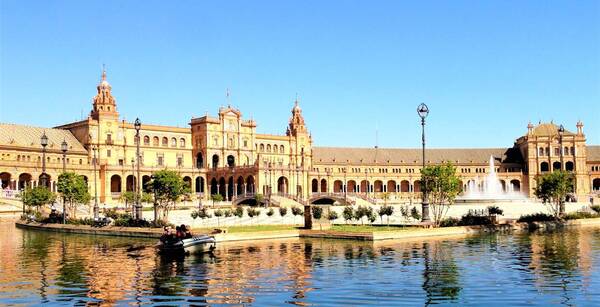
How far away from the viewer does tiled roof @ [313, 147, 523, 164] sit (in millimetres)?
136500

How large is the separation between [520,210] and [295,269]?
55.9 metres

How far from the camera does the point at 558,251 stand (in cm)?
3008

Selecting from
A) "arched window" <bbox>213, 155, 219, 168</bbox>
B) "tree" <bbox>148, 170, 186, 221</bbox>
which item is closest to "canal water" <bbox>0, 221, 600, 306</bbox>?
"tree" <bbox>148, 170, 186, 221</bbox>

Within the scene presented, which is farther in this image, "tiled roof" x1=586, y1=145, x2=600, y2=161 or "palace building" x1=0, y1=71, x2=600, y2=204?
"tiled roof" x1=586, y1=145, x2=600, y2=161

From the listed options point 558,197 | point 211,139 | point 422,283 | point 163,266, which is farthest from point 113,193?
point 422,283

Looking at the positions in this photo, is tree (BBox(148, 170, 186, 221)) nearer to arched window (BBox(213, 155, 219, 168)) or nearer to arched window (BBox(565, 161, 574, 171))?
arched window (BBox(213, 155, 219, 168))

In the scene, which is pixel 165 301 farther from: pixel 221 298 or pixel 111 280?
pixel 111 280

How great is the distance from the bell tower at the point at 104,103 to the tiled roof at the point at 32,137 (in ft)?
16.9

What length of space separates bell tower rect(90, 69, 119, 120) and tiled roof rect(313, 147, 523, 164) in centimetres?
4225

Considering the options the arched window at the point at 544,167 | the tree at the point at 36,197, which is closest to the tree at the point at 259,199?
the tree at the point at 36,197

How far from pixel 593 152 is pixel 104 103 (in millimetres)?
91568

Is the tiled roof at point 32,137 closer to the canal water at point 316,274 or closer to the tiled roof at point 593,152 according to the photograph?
the canal water at point 316,274

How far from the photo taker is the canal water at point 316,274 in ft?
62.0

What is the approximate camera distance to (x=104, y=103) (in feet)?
347
